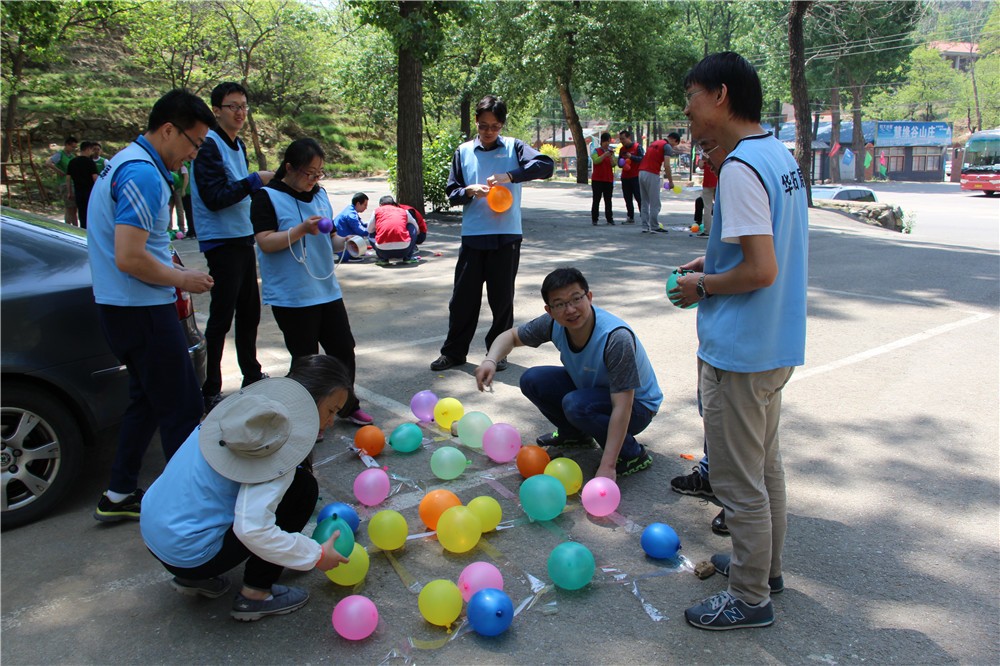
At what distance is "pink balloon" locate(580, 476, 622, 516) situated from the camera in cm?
343

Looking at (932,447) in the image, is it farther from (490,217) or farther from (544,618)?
(490,217)

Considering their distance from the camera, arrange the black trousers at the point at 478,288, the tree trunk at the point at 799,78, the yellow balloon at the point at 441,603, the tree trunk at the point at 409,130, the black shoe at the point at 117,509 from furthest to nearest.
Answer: the tree trunk at the point at 799,78 < the tree trunk at the point at 409,130 < the black trousers at the point at 478,288 < the black shoe at the point at 117,509 < the yellow balloon at the point at 441,603

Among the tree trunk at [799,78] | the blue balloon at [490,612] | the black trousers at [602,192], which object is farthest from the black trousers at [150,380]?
the tree trunk at [799,78]

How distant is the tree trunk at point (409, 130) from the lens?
43.8ft

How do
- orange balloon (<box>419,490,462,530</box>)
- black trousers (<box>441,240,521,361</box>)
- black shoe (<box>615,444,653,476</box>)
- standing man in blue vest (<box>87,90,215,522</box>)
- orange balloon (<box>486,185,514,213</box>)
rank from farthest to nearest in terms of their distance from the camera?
black trousers (<box>441,240,521,361</box>), orange balloon (<box>486,185,514,213</box>), black shoe (<box>615,444,653,476</box>), orange balloon (<box>419,490,462,530</box>), standing man in blue vest (<box>87,90,215,522</box>)

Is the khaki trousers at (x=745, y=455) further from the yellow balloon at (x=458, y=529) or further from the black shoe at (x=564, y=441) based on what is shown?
the black shoe at (x=564, y=441)

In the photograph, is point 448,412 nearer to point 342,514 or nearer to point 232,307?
point 342,514

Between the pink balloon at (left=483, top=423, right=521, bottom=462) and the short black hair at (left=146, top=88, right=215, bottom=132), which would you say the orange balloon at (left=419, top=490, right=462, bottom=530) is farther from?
the short black hair at (left=146, top=88, right=215, bottom=132)

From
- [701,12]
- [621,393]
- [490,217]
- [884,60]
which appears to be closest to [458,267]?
[490,217]

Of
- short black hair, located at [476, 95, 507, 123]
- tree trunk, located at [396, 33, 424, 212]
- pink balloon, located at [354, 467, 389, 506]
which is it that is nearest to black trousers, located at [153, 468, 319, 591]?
pink balloon, located at [354, 467, 389, 506]

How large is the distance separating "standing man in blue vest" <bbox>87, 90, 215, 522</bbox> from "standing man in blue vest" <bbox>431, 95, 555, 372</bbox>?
259 cm

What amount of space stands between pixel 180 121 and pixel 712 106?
2.28 meters

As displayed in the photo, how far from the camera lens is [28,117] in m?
29.2

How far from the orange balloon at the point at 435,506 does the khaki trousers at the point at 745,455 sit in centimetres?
128
